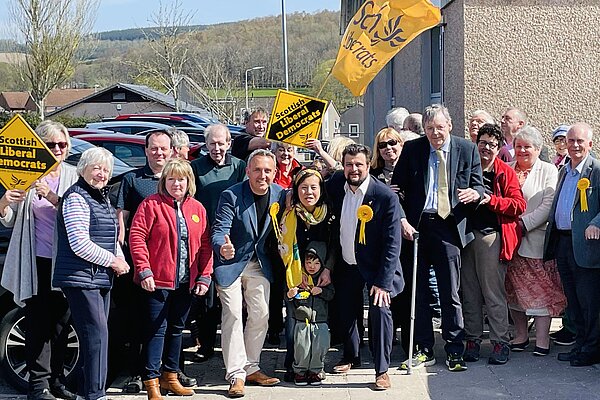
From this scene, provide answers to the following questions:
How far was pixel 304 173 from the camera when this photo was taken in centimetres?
644

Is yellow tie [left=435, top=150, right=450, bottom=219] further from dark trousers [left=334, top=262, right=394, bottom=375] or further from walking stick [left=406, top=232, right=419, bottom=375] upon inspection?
dark trousers [left=334, top=262, right=394, bottom=375]

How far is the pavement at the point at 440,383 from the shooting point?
6.24 metres

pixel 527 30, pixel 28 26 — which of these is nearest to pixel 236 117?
pixel 28 26

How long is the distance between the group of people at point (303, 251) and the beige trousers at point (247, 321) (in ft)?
0.04

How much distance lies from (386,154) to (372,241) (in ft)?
3.29

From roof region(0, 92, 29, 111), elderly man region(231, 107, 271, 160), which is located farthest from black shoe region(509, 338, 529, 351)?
roof region(0, 92, 29, 111)

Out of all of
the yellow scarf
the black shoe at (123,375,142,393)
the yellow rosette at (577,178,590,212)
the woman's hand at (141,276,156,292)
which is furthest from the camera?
the yellow rosette at (577,178,590,212)

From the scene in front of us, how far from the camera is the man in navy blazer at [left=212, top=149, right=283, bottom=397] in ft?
20.8

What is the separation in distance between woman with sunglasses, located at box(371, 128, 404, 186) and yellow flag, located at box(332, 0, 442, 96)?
0.64 meters

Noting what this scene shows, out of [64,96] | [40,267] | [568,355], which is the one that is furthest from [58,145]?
[64,96]

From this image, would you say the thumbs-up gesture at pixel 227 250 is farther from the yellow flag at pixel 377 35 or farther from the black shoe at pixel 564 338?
the black shoe at pixel 564 338

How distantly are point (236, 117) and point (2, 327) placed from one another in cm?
5988

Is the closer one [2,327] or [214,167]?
[2,327]

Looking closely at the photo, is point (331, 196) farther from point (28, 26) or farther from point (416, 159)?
point (28, 26)
